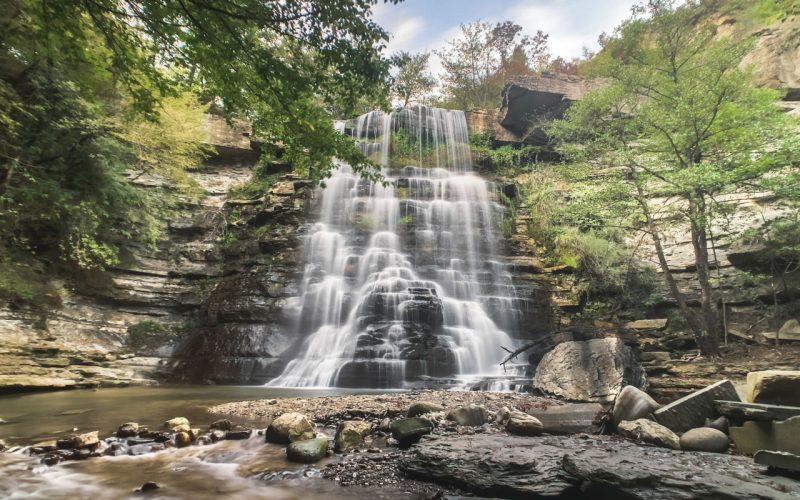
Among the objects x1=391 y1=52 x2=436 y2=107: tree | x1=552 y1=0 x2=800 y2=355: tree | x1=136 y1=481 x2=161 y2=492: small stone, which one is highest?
x1=391 y1=52 x2=436 y2=107: tree

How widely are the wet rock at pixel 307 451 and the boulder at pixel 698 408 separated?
12.5 ft

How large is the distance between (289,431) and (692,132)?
446 inches

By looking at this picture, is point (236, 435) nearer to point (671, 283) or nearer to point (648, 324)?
point (671, 283)

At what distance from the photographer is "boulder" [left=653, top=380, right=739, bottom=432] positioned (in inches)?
171

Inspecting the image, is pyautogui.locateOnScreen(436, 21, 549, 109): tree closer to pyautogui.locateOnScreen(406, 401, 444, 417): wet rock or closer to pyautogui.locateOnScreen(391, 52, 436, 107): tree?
pyautogui.locateOnScreen(391, 52, 436, 107): tree

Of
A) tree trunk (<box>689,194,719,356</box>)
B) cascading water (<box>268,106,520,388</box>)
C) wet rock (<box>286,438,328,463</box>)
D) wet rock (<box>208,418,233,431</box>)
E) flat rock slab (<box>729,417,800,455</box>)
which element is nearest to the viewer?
flat rock slab (<box>729,417,800,455</box>)

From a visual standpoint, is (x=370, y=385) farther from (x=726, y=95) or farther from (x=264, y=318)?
(x=726, y=95)

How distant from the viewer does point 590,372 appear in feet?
24.6

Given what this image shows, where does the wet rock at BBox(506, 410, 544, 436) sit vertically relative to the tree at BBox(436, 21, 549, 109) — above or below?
below

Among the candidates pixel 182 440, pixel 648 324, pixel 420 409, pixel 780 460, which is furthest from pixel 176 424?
pixel 648 324

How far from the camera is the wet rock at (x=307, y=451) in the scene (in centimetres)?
389

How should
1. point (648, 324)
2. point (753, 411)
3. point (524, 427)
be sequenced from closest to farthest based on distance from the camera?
point (753, 411), point (524, 427), point (648, 324)

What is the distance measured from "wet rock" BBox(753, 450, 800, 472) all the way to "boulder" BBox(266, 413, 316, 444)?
4120mm

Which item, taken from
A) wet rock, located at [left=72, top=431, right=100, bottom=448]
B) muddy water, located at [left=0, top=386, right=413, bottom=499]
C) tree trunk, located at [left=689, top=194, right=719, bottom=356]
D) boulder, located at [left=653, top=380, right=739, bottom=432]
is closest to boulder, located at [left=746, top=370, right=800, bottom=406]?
boulder, located at [left=653, top=380, right=739, bottom=432]
